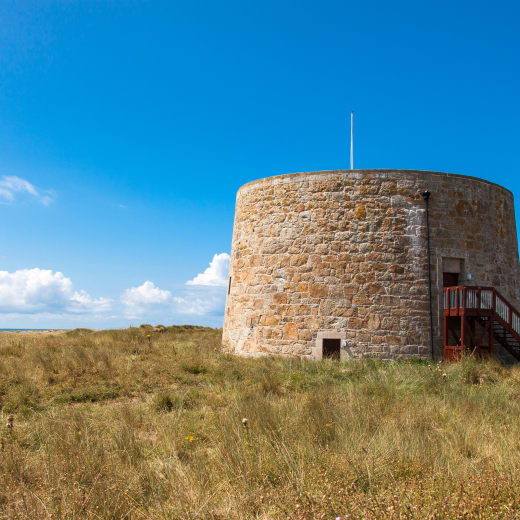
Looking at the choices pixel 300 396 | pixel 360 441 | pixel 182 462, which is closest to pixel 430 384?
pixel 300 396

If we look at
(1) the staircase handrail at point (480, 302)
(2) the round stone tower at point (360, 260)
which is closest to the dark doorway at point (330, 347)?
(2) the round stone tower at point (360, 260)

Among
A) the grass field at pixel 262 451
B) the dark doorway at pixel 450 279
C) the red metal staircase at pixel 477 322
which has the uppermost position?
the dark doorway at pixel 450 279

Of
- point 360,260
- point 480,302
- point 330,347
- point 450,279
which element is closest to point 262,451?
point 330,347

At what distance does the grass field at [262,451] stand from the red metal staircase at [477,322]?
9.73 feet

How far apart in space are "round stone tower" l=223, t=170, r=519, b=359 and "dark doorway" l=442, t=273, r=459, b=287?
0.05 metres

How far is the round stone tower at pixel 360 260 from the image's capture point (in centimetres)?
1408

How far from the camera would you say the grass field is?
13.1ft

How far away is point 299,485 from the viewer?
166 inches

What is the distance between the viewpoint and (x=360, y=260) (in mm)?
14281

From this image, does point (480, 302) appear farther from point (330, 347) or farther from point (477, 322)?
point (330, 347)

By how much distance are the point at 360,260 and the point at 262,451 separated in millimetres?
9838

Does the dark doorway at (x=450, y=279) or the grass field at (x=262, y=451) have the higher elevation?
the dark doorway at (x=450, y=279)

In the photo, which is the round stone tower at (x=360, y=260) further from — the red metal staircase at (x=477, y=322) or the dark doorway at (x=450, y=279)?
the red metal staircase at (x=477, y=322)

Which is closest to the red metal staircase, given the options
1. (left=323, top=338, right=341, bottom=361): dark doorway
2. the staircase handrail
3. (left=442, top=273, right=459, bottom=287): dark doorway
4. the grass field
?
the staircase handrail
